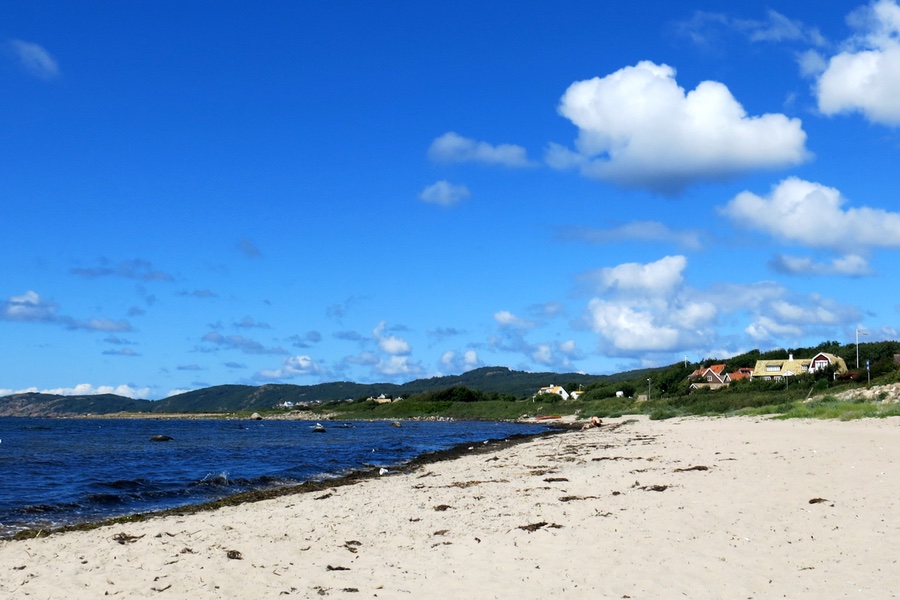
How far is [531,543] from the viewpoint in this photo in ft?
32.0

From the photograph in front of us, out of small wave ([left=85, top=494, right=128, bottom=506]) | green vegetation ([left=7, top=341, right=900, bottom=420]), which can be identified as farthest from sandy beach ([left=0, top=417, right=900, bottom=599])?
green vegetation ([left=7, top=341, right=900, bottom=420])

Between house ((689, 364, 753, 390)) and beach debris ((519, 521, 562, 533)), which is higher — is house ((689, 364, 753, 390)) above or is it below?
above

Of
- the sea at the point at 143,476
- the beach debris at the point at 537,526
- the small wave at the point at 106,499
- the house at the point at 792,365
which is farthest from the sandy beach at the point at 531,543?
the house at the point at 792,365

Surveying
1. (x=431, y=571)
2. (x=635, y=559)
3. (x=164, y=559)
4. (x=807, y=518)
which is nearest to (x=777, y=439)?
(x=807, y=518)

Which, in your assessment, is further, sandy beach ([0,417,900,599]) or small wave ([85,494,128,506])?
small wave ([85,494,128,506])

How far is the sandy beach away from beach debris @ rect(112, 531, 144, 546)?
50 mm

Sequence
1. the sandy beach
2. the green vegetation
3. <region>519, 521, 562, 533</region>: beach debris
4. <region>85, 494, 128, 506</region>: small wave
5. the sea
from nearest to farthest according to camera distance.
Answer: the sandy beach → <region>519, 521, 562, 533</region>: beach debris → the sea → <region>85, 494, 128, 506</region>: small wave → the green vegetation

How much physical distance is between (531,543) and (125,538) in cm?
678


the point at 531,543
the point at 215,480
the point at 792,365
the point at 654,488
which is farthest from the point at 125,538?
the point at 792,365

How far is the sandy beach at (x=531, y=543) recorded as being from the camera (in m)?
7.87

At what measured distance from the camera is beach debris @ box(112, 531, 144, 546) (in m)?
11.2

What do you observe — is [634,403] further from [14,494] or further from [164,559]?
[164,559]

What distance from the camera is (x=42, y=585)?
857 centimetres

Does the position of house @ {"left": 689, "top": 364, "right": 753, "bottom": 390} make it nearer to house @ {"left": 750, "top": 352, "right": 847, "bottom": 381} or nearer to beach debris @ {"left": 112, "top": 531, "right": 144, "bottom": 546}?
house @ {"left": 750, "top": 352, "right": 847, "bottom": 381}
